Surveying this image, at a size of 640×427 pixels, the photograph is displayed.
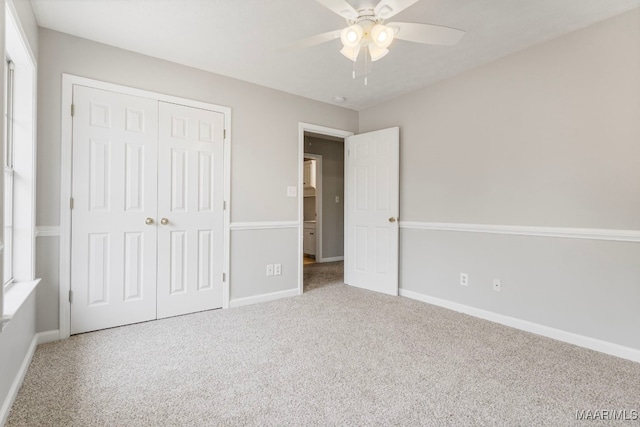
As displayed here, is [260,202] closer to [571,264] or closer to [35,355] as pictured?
[35,355]

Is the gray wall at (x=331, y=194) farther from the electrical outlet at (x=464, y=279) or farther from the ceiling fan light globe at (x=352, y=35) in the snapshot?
the ceiling fan light globe at (x=352, y=35)

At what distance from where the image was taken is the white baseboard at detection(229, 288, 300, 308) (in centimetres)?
333

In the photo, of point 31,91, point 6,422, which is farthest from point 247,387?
point 31,91

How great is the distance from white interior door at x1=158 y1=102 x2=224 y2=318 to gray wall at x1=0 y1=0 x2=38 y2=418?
0.91 meters

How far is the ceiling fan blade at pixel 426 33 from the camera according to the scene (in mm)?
1761

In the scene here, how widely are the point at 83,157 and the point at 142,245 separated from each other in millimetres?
836

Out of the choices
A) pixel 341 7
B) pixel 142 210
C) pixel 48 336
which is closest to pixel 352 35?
pixel 341 7

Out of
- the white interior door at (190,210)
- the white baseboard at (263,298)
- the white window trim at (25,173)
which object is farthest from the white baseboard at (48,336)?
the white baseboard at (263,298)

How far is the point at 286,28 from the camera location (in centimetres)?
238

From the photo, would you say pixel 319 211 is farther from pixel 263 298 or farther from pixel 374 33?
pixel 374 33

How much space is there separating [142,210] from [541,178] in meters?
3.39

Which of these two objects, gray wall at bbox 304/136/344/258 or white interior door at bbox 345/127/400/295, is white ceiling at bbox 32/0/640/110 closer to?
white interior door at bbox 345/127/400/295

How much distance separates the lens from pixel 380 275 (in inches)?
153

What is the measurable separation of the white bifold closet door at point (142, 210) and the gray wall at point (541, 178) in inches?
88.6
